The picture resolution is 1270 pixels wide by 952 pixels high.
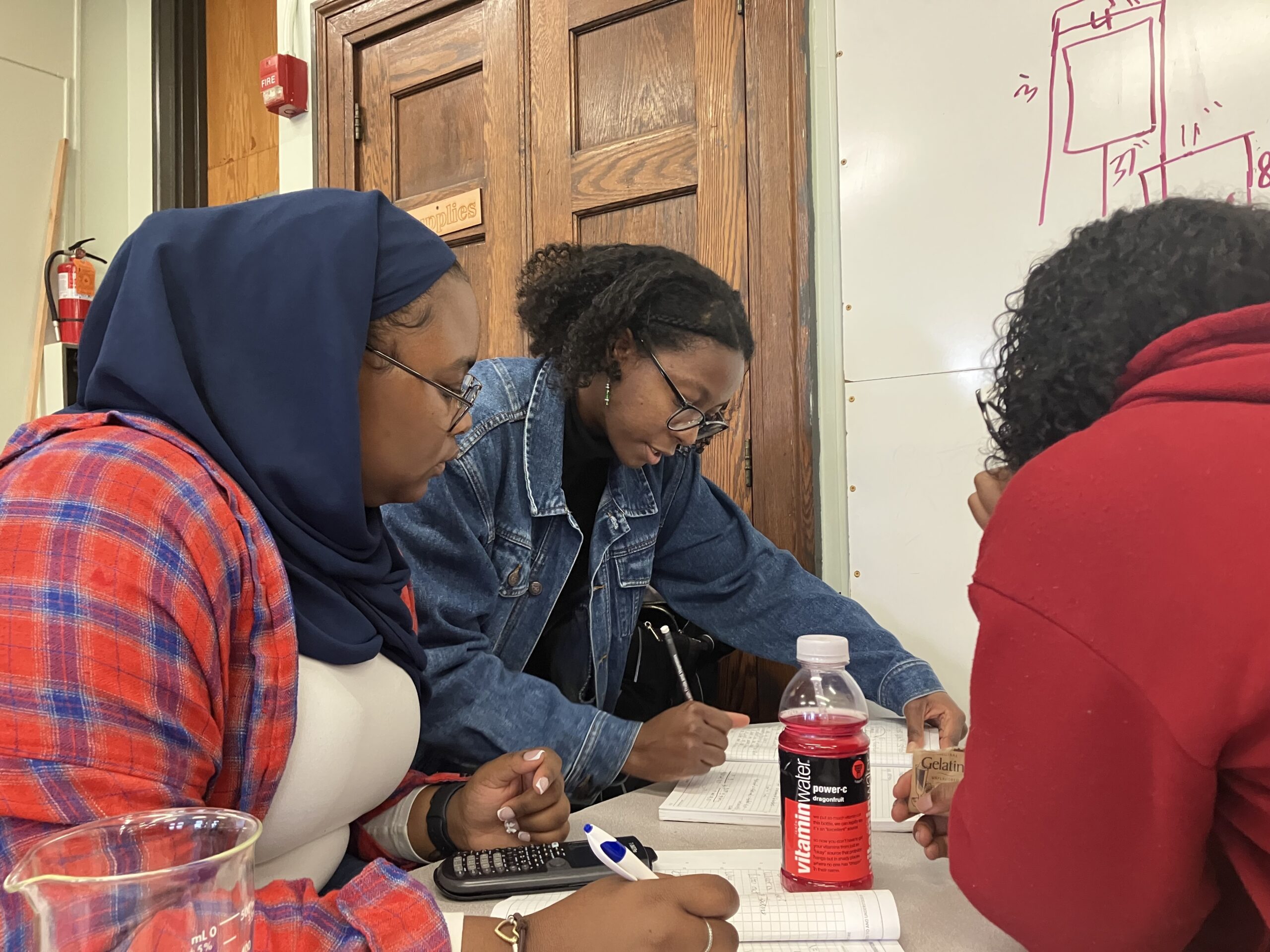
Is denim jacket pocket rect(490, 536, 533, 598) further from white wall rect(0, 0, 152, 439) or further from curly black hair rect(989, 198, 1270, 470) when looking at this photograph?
white wall rect(0, 0, 152, 439)

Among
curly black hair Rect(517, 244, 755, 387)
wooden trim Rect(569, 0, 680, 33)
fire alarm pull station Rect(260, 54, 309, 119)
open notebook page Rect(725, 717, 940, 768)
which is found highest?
fire alarm pull station Rect(260, 54, 309, 119)

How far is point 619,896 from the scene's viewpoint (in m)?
0.63

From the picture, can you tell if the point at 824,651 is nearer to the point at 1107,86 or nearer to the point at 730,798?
the point at 730,798

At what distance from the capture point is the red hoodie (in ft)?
1.62

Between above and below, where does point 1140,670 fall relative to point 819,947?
above

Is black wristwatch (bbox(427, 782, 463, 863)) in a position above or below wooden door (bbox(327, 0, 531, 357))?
below

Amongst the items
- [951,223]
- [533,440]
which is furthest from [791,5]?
[533,440]

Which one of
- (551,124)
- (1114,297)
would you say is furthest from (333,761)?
(551,124)

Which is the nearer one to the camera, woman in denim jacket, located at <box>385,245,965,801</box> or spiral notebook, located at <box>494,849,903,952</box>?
spiral notebook, located at <box>494,849,903,952</box>

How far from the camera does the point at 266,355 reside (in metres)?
0.75

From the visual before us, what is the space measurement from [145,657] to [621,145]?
5.43ft

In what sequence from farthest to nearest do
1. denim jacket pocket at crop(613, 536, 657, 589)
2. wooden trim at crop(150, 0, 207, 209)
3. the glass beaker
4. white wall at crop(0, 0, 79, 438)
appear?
wooden trim at crop(150, 0, 207, 209), white wall at crop(0, 0, 79, 438), denim jacket pocket at crop(613, 536, 657, 589), the glass beaker

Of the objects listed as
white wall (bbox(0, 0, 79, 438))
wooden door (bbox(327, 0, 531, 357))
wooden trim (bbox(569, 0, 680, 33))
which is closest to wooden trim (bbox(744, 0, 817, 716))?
wooden trim (bbox(569, 0, 680, 33))

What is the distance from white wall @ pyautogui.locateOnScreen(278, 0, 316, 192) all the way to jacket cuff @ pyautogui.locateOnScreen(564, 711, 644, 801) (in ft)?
6.49
